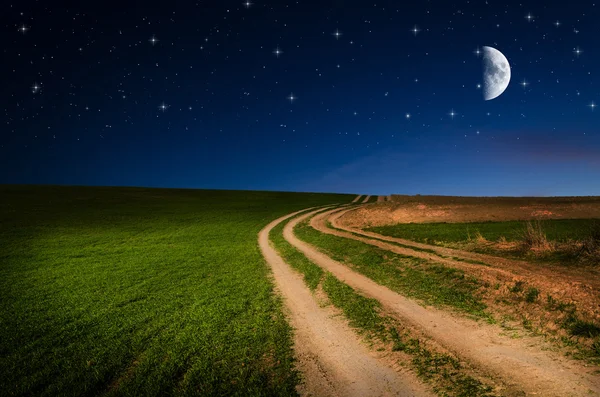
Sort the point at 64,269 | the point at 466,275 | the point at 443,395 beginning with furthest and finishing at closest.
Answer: the point at 64,269 → the point at 466,275 → the point at 443,395

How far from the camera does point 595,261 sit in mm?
14453

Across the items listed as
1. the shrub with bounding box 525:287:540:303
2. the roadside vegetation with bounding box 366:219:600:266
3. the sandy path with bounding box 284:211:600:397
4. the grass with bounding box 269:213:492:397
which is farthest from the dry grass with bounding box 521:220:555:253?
the grass with bounding box 269:213:492:397

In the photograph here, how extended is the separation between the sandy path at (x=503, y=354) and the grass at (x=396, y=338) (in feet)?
1.86

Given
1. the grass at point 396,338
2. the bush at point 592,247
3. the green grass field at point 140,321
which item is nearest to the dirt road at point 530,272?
the bush at point 592,247

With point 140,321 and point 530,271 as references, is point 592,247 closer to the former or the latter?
point 530,271

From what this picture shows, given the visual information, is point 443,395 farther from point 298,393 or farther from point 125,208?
point 125,208

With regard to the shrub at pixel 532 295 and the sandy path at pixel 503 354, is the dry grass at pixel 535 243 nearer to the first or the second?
the shrub at pixel 532 295

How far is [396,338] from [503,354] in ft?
8.39

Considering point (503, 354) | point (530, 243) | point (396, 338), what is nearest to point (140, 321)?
point (396, 338)

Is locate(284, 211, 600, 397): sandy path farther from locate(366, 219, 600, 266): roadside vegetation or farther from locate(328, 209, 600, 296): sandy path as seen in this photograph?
locate(366, 219, 600, 266): roadside vegetation

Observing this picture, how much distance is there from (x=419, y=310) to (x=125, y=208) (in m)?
54.0

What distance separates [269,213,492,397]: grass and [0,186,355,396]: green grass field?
8.01ft

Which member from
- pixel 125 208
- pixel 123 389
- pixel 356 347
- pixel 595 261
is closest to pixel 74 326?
pixel 123 389

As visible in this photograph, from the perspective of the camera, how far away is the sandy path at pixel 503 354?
20.9ft
